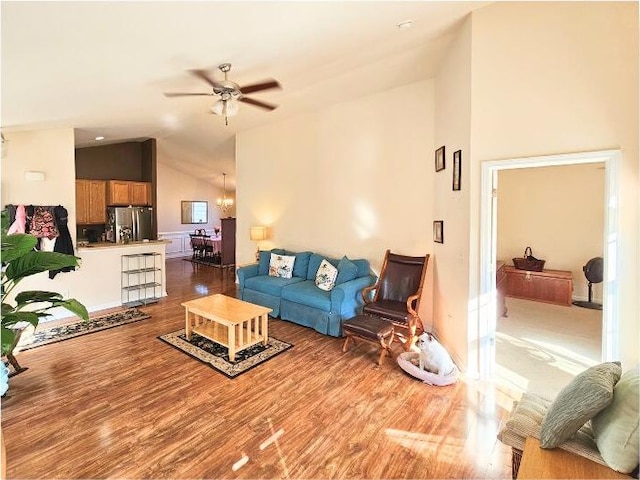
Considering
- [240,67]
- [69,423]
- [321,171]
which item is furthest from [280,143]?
[69,423]

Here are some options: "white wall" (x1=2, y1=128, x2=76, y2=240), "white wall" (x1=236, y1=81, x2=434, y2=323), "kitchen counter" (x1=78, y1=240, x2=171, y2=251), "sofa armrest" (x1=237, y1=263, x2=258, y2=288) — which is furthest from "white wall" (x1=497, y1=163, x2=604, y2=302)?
"white wall" (x1=2, y1=128, x2=76, y2=240)

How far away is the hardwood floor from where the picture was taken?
2.00m

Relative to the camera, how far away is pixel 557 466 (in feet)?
4.69

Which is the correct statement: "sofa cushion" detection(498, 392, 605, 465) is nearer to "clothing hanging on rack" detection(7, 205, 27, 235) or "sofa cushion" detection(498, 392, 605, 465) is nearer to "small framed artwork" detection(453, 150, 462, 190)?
"small framed artwork" detection(453, 150, 462, 190)

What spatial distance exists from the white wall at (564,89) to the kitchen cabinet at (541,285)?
3309mm

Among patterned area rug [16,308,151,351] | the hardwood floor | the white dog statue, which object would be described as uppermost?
the white dog statue

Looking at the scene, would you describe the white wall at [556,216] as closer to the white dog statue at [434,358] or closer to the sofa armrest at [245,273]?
Answer: the white dog statue at [434,358]

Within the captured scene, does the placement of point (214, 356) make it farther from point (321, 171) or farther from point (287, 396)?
point (321, 171)

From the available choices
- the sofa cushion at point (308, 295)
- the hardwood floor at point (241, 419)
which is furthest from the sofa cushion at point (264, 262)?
the hardwood floor at point (241, 419)

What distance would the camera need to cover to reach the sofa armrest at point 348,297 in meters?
4.01

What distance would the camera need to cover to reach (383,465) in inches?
78.8

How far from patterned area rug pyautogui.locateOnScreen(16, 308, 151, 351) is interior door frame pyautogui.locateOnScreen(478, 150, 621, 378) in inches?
175

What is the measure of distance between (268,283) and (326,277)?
37.2 inches

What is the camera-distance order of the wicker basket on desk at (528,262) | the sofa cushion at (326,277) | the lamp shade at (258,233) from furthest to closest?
the lamp shade at (258,233) → the wicker basket on desk at (528,262) → the sofa cushion at (326,277)
